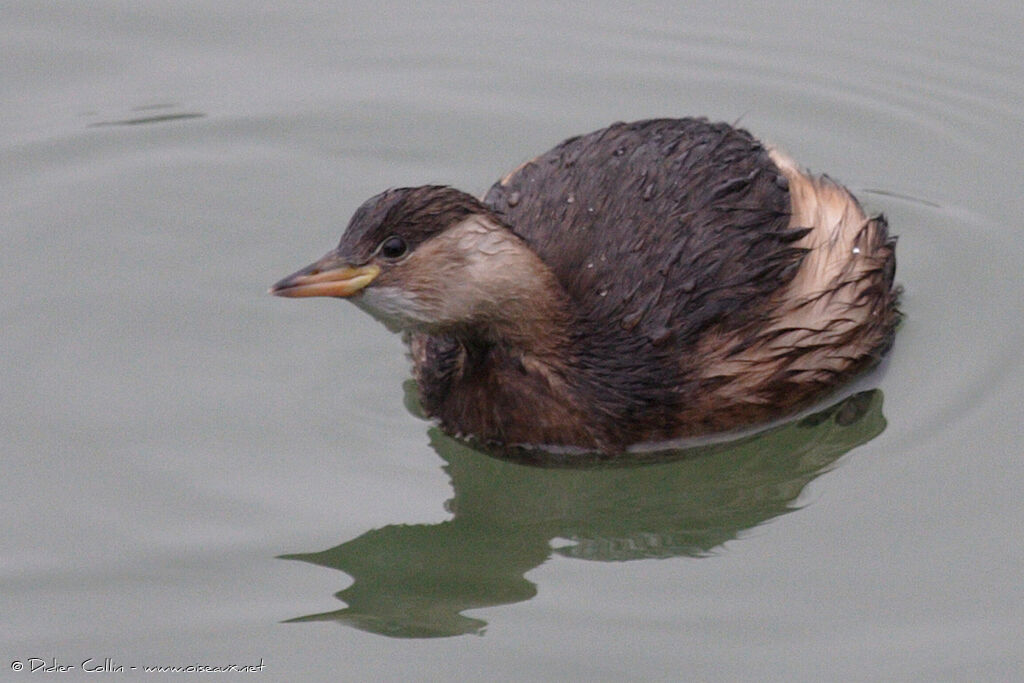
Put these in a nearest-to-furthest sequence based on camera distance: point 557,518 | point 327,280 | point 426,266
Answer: point 327,280, point 426,266, point 557,518

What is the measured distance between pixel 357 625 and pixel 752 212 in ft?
8.12

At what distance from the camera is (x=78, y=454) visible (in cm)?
816

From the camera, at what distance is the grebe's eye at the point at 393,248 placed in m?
7.57

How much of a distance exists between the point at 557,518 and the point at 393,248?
1305mm

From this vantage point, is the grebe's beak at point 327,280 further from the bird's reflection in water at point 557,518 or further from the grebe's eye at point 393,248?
the bird's reflection in water at point 557,518

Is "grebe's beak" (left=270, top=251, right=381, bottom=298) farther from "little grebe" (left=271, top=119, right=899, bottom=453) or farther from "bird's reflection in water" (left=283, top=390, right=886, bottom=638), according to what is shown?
"bird's reflection in water" (left=283, top=390, right=886, bottom=638)

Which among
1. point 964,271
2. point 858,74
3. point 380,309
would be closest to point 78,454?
point 380,309

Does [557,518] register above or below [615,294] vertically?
below

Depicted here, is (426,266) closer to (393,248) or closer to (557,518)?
(393,248)

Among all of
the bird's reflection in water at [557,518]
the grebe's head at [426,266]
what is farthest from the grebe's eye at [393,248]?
the bird's reflection in water at [557,518]

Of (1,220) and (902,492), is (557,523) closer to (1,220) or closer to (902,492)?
(902,492)

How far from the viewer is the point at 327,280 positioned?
7.49 m

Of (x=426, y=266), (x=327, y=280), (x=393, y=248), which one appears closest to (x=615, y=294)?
(x=426, y=266)

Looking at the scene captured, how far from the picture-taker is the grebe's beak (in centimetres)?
748
